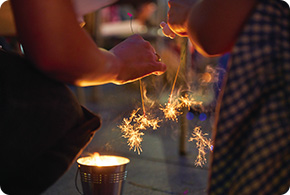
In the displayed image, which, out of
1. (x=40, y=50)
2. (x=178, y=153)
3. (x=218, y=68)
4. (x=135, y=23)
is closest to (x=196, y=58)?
(x=178, y=153)

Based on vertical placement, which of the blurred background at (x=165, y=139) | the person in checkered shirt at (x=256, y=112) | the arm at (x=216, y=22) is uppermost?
the arm at (x=216, y=22)

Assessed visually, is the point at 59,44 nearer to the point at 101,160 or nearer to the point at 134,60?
the point at 134,60

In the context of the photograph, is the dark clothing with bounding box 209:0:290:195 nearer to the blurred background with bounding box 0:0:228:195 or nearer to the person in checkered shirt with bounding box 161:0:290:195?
the person in checkered shirt with bounding box 161:0:290:195

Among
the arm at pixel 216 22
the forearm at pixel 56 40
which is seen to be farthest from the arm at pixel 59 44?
the arm at pixel 216 22

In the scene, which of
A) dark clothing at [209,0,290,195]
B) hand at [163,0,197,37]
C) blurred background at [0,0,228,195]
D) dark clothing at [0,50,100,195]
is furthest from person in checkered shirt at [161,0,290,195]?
blurred background at [0,0,228,195]

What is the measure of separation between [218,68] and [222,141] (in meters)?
0.71

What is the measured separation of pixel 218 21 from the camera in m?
0.59

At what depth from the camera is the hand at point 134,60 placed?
2.11 feet

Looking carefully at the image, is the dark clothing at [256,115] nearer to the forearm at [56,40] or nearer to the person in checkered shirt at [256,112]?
the person in checkered shirt at [256,112]

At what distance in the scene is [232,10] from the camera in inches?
23.2

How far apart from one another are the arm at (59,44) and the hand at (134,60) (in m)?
0.04

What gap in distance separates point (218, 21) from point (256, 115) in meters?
0.18

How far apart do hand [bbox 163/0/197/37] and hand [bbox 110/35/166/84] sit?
7 centimetres

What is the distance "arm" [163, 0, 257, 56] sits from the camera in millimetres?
588
